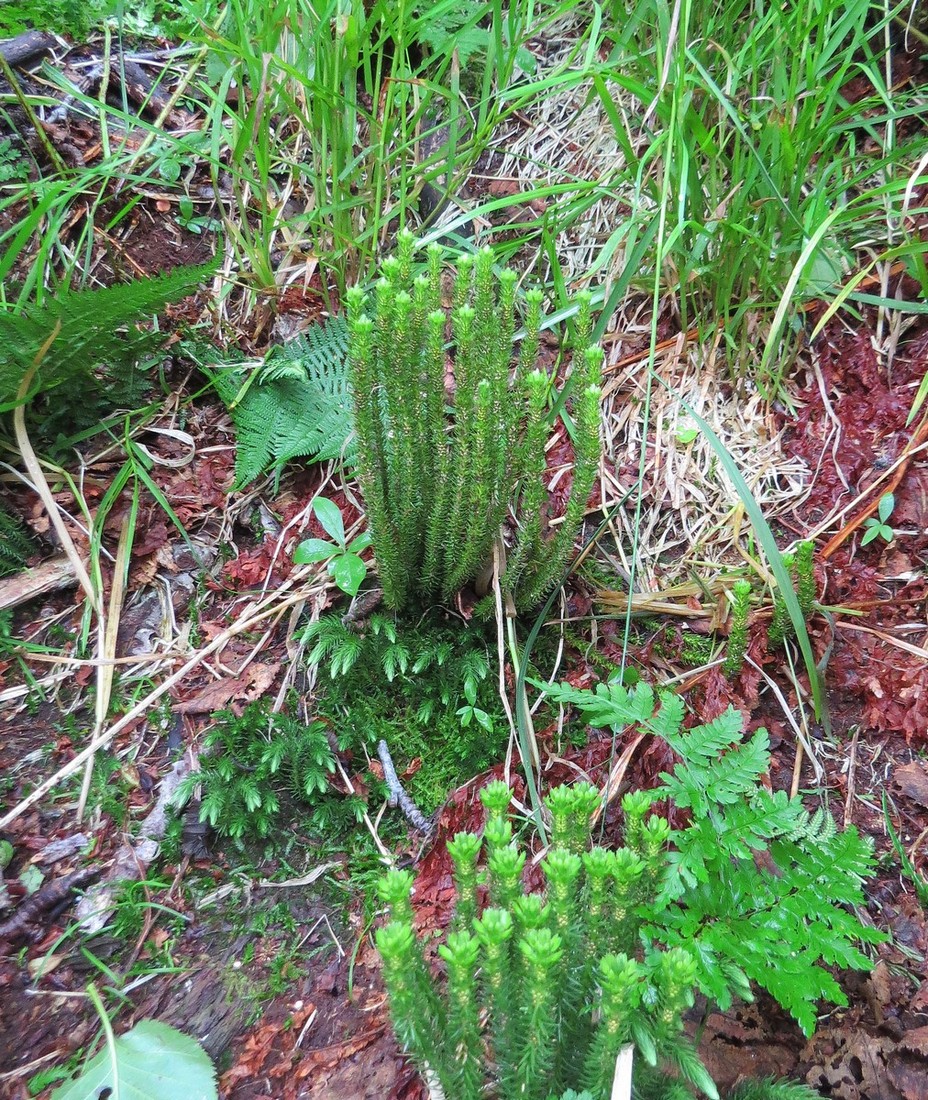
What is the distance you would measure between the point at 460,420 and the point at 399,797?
3.58ft

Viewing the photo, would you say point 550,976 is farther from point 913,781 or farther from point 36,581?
point 36,581

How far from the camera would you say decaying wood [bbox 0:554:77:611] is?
7.63 feet

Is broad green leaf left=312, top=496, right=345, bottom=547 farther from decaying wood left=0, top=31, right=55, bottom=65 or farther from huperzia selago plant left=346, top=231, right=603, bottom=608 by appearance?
decaying wood left=0, top=31, right=55, bottom=65

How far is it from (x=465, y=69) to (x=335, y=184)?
940 millimetres

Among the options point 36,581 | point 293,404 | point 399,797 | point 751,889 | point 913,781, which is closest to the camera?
point 751,889

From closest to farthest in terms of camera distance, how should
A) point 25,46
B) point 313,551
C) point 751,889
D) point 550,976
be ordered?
point 550,976 → point 751,889 → point 313,551 → point 25,46

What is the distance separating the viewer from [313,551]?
7.37 feet

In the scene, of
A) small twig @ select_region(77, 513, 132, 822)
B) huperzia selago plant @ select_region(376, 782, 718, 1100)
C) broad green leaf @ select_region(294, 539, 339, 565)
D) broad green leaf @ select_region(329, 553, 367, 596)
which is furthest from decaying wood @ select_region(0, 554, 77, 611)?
huperzia selago plant @ select_region(376, 782, 718, 1100)

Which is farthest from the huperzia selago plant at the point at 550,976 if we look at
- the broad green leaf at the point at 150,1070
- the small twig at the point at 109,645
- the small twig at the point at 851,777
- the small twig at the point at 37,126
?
the small twig at the point at 37,126

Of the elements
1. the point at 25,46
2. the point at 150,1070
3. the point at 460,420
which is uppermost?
the point at 25,46

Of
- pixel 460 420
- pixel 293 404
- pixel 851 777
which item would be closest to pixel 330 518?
pixel 293 404

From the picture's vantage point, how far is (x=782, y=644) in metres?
2.22

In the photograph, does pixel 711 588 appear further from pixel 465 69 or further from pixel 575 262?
pixel 465 69

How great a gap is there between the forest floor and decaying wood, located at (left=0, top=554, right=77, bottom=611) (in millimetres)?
41
